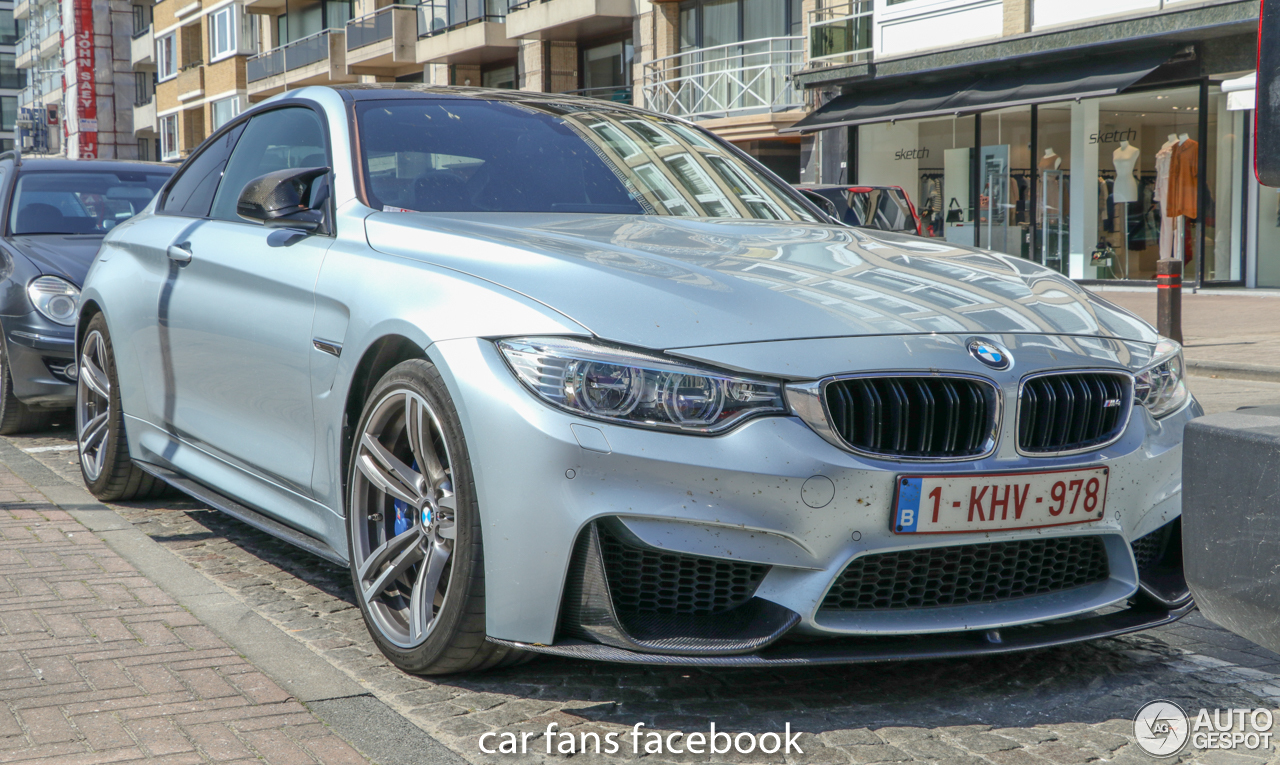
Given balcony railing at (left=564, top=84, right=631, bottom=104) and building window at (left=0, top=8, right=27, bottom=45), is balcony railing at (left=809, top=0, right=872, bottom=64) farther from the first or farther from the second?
building window at (left=0, top=8, right=27, bottom=45)

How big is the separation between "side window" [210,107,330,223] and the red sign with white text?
5725cm

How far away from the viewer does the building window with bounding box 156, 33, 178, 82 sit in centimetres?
5597

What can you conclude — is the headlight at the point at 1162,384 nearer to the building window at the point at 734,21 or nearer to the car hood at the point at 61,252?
the car hood at the point at 61,252

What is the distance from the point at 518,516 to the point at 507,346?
14.9 inches

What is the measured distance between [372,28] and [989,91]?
2240cm

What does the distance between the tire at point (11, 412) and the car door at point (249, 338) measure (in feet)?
10.8

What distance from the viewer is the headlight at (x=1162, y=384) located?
3143 millimetres

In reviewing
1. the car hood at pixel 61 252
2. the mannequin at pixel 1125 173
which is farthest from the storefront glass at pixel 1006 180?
the car hood at pixel 61 252

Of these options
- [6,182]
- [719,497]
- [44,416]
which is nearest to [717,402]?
[719,497]

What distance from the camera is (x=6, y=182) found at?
26.5ft

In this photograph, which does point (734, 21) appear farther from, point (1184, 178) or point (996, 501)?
point (996, 501)

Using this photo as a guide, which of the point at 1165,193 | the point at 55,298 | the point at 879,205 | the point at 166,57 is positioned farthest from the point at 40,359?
the point at 166,57

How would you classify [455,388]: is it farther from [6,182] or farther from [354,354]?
[6,182]

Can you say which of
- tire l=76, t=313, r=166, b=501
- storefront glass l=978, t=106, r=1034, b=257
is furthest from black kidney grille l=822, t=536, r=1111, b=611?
storefront glass l=978, t=106, r=1034, b=257
